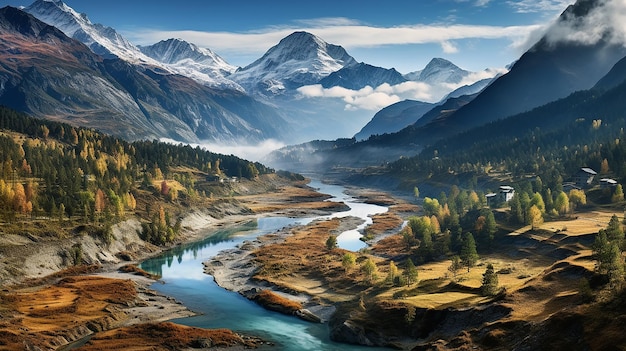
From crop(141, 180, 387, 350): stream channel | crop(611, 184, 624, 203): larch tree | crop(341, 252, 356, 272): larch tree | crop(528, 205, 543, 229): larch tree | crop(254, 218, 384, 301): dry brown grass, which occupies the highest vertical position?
crop(611, 184, 624, 203): larch tree

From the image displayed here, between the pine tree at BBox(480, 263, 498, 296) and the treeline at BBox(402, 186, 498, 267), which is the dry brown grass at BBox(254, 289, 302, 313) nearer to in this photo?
the pine tree at BBox(480, 263, 498, 296)

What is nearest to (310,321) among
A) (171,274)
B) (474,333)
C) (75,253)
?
(474,333)

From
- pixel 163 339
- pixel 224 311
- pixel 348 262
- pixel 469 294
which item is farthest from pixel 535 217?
pixel 163 339

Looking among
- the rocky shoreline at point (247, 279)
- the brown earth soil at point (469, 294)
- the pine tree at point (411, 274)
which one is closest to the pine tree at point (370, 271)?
the brown earth soil at point (469, 294)

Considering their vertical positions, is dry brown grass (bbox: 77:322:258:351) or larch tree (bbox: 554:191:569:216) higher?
larch tree (bbox: 554:191:569:216)

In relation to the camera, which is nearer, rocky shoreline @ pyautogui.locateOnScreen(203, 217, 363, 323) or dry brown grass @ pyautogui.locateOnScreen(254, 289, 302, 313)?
rocky shoreline @ pyautogui.locateOnScreen(203, 217, 363, 323)

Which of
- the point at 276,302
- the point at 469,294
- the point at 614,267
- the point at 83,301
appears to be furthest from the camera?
the point at 276,302

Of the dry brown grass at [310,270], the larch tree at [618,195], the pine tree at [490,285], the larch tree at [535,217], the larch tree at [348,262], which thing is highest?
the larch tree at [618,195]

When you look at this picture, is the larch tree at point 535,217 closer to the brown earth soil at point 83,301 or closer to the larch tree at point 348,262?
the larch tree at point 348,262

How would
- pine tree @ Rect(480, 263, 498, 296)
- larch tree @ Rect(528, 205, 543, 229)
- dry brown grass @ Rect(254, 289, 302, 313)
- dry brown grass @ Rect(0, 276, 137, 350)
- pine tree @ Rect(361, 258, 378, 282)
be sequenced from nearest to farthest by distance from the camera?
dry brown grass @ Rect(0, 276, 137, 350) → pine tree @ Rect(480, 263, 498, 296) → dry brown grass @ Rect(254, 289, 302, 313) → pine tree @ Rect(361, 258, 378, 282) → larch tree @ Rect(528, 205, 543, 229)

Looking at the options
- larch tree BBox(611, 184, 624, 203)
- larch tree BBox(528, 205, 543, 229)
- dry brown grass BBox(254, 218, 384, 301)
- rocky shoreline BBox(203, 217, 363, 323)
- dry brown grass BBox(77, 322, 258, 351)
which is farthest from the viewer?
larch tree BBox(611, 184, 624, 203)

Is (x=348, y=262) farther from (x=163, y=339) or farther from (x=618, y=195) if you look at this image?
(x=618, y=195)

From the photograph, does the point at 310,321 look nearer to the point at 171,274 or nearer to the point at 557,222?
the point at 171,274

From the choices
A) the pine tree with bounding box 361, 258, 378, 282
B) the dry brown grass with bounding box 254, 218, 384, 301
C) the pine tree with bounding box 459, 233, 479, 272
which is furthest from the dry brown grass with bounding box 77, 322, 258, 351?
the pine tree with bounding box 459, 233, 479, 272
